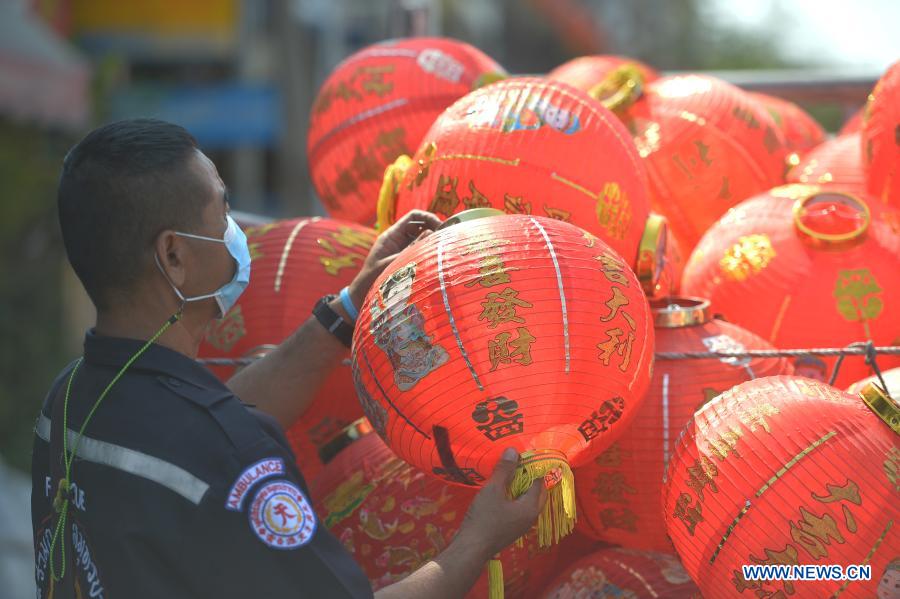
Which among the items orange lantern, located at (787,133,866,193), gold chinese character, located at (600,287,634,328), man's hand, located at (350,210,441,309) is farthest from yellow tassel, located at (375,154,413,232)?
orange lantern, located at (787,133,866,193)

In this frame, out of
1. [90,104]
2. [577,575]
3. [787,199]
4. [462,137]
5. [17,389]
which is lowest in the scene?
[17,389]

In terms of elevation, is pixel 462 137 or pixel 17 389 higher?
pixel 462 137

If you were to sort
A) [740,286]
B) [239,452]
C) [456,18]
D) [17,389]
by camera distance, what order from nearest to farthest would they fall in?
[239,452], [740,286], [17,389], [456,18]

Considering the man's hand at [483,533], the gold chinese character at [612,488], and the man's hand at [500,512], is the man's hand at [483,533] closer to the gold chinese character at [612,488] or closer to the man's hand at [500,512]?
the man's hand at [500,512]

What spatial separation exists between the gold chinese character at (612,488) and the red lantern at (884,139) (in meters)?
1.12

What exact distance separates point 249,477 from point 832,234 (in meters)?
1.62

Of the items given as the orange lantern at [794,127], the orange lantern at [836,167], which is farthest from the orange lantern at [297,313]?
the orange lantern at [794,127]

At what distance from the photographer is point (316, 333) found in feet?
7.53

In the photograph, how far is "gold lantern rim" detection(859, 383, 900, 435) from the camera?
1873 millimetres

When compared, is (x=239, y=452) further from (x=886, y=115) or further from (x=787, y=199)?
(x=886, y=115)

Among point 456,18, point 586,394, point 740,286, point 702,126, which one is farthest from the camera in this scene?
point 456,18

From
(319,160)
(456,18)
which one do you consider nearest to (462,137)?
(319,160)

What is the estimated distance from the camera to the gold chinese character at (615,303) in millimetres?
Answer: 1863

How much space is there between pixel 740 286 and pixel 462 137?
0.82m
